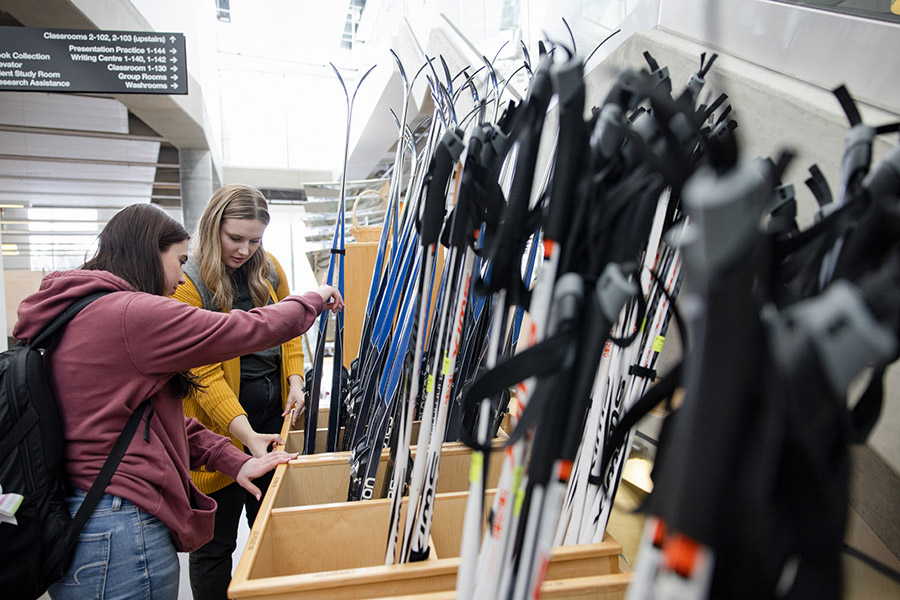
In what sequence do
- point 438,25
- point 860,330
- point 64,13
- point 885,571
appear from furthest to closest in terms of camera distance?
point 438,25 < point 64,13 < point 885,571 < point 860,330

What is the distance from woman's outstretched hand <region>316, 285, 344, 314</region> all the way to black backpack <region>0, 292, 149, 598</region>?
498 mm

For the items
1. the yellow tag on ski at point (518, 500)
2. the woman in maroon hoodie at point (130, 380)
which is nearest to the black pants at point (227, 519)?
the woman in maroon hoodie at point (130, 380)

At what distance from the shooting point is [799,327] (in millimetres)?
270

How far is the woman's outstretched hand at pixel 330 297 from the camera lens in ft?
4.38

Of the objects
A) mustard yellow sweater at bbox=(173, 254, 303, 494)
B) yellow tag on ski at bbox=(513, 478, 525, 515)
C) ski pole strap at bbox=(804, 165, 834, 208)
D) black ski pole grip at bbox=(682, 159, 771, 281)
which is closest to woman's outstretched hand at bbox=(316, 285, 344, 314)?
mustard yellow sweater at bbox=(173, 254, 303, 494)

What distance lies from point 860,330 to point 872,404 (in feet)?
0.74

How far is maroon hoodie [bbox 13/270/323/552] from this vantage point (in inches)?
37.6

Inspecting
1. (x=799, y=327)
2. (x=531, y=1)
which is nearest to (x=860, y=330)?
(x=799, y=327)

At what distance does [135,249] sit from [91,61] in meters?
2.94

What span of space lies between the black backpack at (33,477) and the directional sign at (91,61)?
9.89ft

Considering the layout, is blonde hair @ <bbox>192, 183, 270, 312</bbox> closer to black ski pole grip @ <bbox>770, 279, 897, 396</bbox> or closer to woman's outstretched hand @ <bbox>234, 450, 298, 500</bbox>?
woman's outstretched hand @ <bbox>234, 450, 298, 500</bbox>

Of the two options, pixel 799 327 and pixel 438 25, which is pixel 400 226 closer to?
pixel 799 327

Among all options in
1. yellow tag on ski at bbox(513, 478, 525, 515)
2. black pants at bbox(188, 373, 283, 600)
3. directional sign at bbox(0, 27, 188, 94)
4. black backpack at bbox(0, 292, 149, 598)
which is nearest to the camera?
yellow tag on ski at bbox(513, 478, 525, 515)

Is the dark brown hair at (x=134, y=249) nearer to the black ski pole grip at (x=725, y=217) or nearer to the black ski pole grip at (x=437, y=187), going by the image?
the black ski pole grip at (x=437, y=187)
